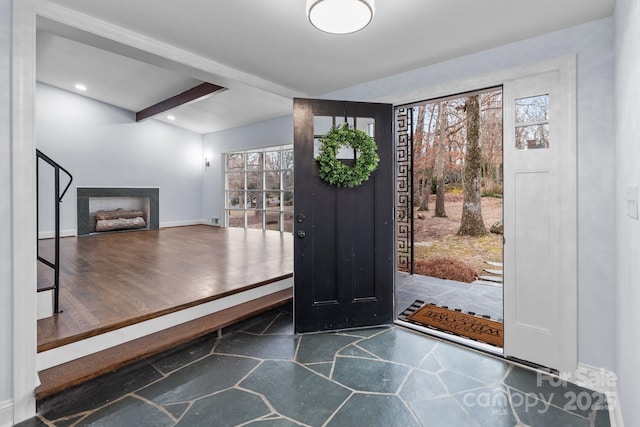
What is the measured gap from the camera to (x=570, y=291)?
2.31 meters

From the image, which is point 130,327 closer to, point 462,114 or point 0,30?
point 0,30

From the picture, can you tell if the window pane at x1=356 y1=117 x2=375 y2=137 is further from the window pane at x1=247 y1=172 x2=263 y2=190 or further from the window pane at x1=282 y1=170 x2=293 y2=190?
the window pane at x1=247 y1=172 x2=263 y2=190

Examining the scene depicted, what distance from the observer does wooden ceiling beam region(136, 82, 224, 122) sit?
19.1 ft

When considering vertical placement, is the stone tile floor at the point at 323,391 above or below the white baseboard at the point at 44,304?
below

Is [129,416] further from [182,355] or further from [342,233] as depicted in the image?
[342,233]

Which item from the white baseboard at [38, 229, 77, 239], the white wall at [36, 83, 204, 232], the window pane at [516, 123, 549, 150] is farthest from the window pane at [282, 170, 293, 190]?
the window pane at [516, 123, 549, 150]

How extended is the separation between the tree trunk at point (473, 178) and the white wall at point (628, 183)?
4.54 meters

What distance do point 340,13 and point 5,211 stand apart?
2.18 metres

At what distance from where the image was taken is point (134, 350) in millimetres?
2414

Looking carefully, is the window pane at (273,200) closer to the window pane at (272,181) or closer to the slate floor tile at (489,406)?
the window pane at (272,181)

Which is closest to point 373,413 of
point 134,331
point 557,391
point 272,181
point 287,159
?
point 557,391

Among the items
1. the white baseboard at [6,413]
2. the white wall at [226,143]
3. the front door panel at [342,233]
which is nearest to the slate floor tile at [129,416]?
the white baseboard at [6,413]

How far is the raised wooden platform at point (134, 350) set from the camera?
2047mm

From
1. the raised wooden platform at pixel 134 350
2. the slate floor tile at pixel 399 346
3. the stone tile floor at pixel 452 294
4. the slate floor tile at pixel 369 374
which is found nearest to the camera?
the raised wooden platform at pixel 134 350
